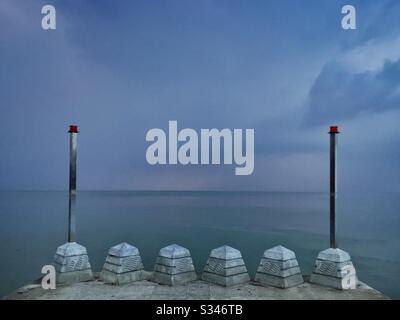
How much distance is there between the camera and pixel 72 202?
23.7 ft

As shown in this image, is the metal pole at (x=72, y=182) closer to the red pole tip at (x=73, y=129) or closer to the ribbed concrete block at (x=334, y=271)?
the red pole tip at (x=73, y=129)

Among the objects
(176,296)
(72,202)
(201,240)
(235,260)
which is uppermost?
(72,202)

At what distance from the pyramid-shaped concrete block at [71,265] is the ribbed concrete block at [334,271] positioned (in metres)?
4.90

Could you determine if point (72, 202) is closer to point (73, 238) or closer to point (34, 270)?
point (73, 238)

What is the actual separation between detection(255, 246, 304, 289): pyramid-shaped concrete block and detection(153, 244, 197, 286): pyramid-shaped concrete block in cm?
150

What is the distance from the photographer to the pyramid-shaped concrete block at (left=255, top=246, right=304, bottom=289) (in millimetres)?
6590

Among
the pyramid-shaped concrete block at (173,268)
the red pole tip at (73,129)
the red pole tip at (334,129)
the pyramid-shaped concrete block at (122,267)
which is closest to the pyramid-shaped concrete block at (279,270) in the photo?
the pyramid-shaped concrete block at (173,268)

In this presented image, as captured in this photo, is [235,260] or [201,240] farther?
[201,240]

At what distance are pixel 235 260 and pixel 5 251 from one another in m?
25.1

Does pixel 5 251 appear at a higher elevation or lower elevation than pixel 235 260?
lower

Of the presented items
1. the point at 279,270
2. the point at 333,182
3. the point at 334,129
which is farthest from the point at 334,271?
the point at 334,129

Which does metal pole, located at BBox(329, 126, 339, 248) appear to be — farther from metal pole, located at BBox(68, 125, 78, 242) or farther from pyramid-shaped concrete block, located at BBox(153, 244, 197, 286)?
metal pole, located at BBox(68, 125, 78, 242)
